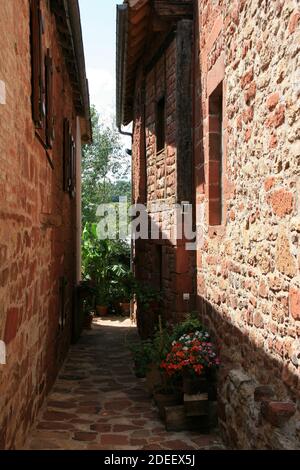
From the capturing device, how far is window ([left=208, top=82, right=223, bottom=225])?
226 inches

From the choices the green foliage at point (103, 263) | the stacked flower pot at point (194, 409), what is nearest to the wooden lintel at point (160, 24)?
the stacked flower pot at point (194, 409)

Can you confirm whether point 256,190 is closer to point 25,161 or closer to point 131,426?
point 25,161

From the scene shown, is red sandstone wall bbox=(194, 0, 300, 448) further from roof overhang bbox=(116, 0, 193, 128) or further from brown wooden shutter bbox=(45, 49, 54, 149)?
brown wooden shutter bbox=(45, 49, 54, 149)

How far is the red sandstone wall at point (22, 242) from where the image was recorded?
11.2 feet

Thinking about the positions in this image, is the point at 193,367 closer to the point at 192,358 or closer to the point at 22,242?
the point at 192,358

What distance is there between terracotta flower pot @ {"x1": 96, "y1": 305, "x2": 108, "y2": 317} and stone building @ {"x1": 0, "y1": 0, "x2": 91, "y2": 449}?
6559 millimetres

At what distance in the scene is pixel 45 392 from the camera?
6.00 metres

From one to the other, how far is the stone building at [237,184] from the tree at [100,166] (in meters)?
16.5

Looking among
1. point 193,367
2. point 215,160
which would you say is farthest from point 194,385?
point 215,160

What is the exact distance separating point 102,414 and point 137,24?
19.8ft

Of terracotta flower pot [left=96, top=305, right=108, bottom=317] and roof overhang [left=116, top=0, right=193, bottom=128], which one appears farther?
terracotta flower pot [left=96, top=305, right=108, bottom=317]

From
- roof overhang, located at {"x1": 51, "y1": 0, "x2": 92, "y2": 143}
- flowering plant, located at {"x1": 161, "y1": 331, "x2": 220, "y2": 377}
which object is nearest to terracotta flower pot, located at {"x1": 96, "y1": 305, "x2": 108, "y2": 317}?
roof overhang, located at {"x1": 51, "y1": 0, "x2": 92, "y2": 143}

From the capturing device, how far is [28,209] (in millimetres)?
4402

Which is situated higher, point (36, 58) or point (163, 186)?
point (36, 58)
